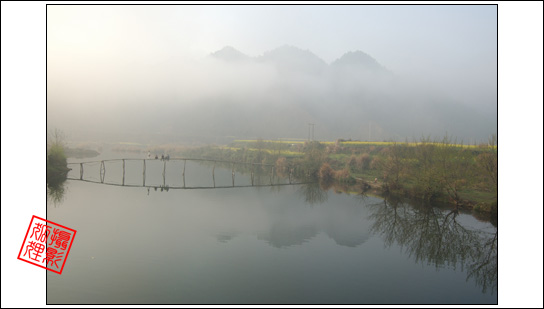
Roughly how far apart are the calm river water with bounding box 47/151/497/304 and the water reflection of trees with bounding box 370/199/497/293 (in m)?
0.05

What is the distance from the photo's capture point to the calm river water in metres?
11.3

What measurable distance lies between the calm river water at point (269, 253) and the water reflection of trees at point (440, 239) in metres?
0.05

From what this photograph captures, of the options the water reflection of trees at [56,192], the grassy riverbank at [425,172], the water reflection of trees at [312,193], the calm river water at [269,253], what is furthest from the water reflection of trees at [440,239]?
the water reflection of trees at [56,192]

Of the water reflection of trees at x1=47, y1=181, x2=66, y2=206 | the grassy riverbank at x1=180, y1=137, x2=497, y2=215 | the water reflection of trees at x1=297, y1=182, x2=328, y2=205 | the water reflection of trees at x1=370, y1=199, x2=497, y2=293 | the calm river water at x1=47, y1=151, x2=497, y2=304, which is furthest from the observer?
the water reflection of trees at x1=297, y1=182, x2=328, y2=205

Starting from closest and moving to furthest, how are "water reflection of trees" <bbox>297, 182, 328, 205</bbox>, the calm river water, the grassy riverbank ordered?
the calm river water
the grassy riverbank
"water reflection of trees" <bbox>297, 182, 328, 205</bbox>

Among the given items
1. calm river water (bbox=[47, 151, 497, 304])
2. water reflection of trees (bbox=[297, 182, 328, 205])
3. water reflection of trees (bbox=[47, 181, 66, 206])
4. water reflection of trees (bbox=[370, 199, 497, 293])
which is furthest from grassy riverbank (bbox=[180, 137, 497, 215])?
water reflection of trees (bbox=[47, 181, 66, 206])

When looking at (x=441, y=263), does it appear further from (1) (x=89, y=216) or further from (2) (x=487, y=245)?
(1) (x=89, y=216)

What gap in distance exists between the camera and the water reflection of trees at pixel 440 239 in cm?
1434

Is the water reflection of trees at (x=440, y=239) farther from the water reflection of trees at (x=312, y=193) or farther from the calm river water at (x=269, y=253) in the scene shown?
the water reflection of trees at (x=312, y=193)

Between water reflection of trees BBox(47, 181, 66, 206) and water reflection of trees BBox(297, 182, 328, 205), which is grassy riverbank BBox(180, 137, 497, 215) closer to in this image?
water reflection of trees BBox(297, 182, 328, 205)

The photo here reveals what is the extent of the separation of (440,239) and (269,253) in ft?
30.0

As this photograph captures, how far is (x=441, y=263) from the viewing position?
14.7 m

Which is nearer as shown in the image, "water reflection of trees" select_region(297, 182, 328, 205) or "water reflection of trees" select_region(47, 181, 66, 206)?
"water reflection of trees" select_region(47, 181, 66, 206)

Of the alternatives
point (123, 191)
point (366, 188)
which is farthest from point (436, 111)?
point (123, 191)
